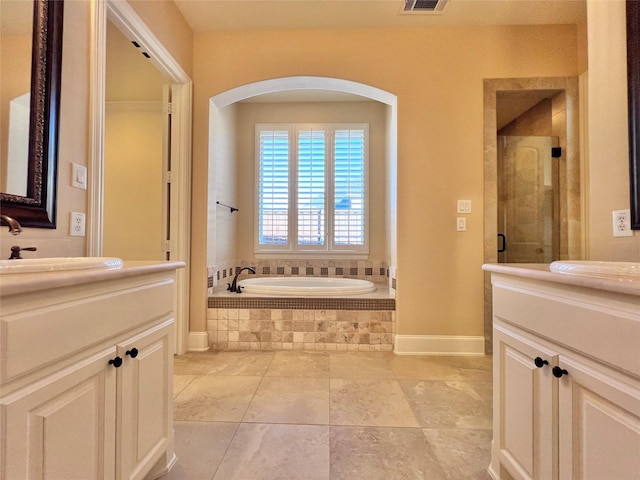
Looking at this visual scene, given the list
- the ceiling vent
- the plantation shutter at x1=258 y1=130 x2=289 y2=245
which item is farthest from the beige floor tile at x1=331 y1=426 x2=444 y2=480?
the ceiling vent

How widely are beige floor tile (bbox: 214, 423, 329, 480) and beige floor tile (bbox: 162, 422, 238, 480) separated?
4cm

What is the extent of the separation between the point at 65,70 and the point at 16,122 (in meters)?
0.36

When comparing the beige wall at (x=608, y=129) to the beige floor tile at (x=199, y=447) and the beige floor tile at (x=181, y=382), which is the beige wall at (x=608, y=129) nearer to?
the beige floor tile at (x=199, y=447)

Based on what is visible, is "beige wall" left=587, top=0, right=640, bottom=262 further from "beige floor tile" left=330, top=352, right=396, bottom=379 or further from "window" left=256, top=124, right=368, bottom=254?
"window" left=256, top=124, right=368, bottom=254

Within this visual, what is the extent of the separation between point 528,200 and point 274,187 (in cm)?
270

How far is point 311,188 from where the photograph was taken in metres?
3.78

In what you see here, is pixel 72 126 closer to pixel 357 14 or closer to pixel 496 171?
pixel 357 14

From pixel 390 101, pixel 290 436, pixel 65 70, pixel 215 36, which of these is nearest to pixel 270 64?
pixel 215 36

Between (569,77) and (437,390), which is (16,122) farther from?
(569,77)

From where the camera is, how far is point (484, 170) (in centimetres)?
252

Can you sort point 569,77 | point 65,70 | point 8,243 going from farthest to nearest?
1. point 569,77
2. point 65,70
3. point 8,243

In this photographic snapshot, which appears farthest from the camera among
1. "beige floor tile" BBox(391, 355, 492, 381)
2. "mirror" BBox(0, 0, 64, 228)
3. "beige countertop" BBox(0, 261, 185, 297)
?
"beige floor tile" BBox(391, 355, 492, 381)

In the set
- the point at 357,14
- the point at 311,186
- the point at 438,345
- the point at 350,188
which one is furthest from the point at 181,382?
the point at 357,14

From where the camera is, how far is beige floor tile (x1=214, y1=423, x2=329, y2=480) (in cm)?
121
